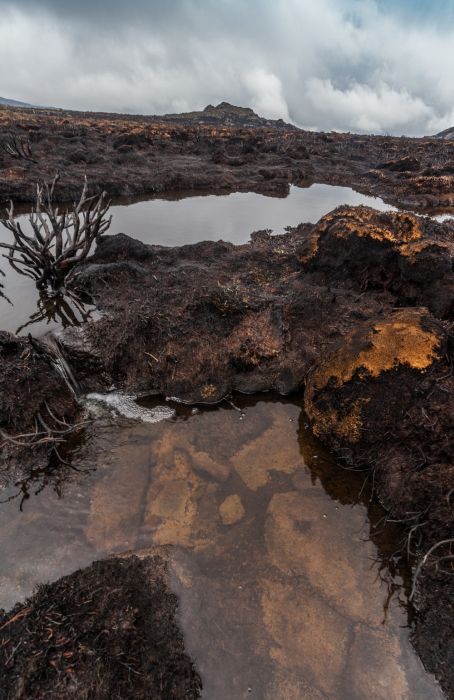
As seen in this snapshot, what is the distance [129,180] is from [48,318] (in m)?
17.5

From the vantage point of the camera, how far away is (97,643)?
2.92 meters

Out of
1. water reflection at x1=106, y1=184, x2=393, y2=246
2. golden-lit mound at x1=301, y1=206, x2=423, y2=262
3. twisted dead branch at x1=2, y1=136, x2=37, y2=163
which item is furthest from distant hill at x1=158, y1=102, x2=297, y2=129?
golden-lit mound at x1=301, y1=206, x2=423, y2=262

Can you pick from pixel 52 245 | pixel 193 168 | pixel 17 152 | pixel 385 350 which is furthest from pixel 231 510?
pixel 193 168

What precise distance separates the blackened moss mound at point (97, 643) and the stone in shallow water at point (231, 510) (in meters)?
1.08

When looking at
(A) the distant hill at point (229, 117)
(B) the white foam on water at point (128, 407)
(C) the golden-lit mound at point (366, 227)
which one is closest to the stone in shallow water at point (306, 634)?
(B) the white foam on water at point (128, 407)

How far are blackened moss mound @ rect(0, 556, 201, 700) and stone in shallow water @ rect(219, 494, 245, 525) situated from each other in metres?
1.08

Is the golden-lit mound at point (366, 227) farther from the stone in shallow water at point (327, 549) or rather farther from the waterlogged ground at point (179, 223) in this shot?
the stone in shallow water at point (327, 549)

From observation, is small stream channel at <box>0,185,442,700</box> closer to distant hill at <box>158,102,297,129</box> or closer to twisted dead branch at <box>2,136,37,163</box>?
twisted dead branch at <box>2,136,37,163</box>

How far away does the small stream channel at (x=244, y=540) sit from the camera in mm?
3314

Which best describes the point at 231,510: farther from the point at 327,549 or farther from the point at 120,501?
the point at 120,501

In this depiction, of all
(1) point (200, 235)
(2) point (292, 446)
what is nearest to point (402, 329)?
(2) point (292, 446)

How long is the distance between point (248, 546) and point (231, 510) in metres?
0.51

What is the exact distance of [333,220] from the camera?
31.7 ft

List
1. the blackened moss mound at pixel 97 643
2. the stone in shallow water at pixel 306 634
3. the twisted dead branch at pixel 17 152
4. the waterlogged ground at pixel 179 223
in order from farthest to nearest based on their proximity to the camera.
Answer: the twisted dead branch at pixel 17 152, the waterlogged ground at pixel 179 223, the stone in shallow water at pixel 306 634, the blackened moss mound at pixel 97 643
